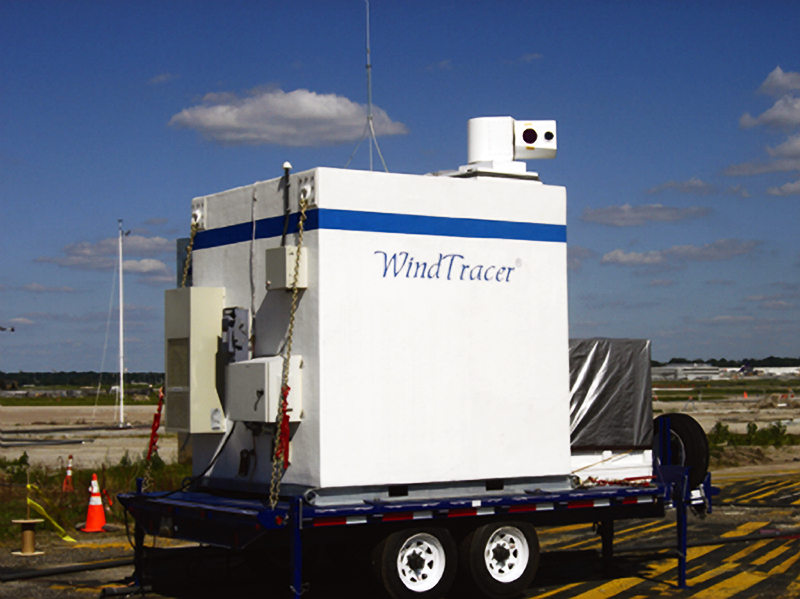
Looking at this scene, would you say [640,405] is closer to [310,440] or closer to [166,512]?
[310,440]

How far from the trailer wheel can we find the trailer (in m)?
0.02

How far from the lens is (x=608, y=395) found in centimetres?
1198

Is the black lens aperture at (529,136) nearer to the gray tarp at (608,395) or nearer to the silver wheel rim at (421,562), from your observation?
the gray tarp at (608,395)

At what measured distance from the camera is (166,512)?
10219 millimetres

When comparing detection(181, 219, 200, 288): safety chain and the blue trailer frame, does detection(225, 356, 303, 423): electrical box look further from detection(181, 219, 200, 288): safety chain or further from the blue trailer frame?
detection(181, 219, 200, 288): safety chain

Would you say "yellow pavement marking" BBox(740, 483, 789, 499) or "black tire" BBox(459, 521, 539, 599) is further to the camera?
"yellow pavement marking" BBox(740, 483, 789, 499)

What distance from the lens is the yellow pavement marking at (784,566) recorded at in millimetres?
12195

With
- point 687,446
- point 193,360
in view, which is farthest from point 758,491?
point 193,360


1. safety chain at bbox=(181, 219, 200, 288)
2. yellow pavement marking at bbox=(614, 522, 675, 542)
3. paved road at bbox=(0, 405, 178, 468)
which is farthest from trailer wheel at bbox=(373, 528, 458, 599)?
paved road at bbox=(0, 405, 178, 468)

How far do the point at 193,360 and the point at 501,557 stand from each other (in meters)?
3.84

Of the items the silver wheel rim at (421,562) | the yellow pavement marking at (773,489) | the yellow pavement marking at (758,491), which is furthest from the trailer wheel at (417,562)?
the yellow pavement marking at (773,489)

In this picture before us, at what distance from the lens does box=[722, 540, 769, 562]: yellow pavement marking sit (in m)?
13.1

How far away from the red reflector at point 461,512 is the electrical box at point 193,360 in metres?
2.73

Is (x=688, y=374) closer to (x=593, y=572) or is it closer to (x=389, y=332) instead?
(x=593, y=572)
